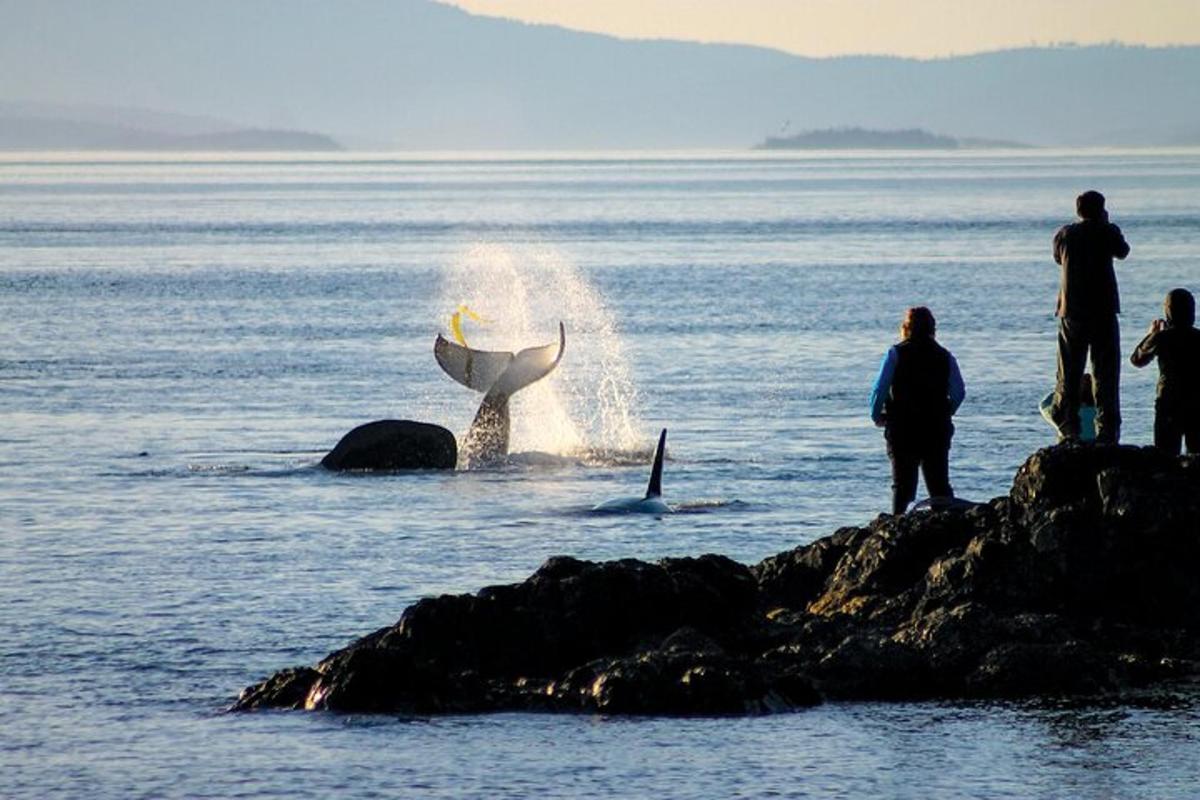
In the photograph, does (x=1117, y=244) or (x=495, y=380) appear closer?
(x=1117, y=244)

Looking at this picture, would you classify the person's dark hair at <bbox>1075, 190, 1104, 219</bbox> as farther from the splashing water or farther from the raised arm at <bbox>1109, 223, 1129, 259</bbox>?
the splashing water

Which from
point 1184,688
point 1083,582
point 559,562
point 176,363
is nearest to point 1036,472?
point 1083,582

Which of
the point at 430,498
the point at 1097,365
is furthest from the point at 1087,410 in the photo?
the point at 430,498

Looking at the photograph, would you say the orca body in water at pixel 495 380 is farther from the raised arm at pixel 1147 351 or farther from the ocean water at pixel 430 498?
the raised arm at pixel 1147 351

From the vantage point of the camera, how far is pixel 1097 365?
741 inches

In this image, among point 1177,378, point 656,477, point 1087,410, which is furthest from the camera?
point 656,477

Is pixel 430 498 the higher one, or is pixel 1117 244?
pixel 1117 244

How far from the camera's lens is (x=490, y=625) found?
48.2 ft

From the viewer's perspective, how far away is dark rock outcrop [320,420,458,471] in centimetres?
2577

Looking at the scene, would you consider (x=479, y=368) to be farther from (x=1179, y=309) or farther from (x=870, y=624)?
(x=870, y=624)

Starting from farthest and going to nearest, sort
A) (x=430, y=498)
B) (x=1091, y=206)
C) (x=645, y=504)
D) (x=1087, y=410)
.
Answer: (x=430, y=498) → (x=645, y=504) → (x=1087, y=410) → (x=1091, y=206)

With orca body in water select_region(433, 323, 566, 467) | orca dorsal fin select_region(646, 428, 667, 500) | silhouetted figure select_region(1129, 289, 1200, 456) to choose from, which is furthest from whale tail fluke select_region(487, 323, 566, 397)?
silhouetted figure select_region(1129, 289, 1200, 456)

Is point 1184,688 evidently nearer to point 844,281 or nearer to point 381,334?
point 381,334

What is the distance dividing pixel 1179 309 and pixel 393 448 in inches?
421
